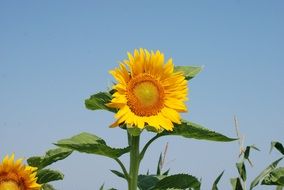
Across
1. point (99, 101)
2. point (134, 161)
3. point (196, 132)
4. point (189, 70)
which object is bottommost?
point (134, 161)

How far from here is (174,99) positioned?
3643mm

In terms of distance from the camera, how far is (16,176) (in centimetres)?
410

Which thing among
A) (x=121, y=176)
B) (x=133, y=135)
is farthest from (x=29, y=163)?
(x=133, y=135)

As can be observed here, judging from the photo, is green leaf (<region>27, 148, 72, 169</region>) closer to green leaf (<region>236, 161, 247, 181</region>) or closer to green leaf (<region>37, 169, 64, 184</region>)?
green leaf (<region>37, 169, 64, 184</region>)

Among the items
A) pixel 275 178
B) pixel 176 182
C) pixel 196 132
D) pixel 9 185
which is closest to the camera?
pixel 196 132

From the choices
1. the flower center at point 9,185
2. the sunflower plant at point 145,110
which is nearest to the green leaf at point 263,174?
the sunflower plant at point 145,110

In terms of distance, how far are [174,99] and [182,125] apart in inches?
14.3

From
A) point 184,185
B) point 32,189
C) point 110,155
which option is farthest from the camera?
point 32,189

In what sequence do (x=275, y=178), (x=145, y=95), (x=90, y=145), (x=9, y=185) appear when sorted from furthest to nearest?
(x=9, y=185) → (x=275, y=178) → (x=145, y=95) → (x=90, y=145)

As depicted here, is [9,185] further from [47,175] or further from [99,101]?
[99,101]

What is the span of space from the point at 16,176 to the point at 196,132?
1615 mm

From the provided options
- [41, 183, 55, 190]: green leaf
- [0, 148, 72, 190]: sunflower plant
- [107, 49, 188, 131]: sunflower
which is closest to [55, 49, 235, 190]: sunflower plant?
[107, 49, 188, 131]: sunflower

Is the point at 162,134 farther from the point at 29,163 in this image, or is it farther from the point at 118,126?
the point at 29,163

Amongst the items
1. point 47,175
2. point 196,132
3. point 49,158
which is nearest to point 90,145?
point 196,132
